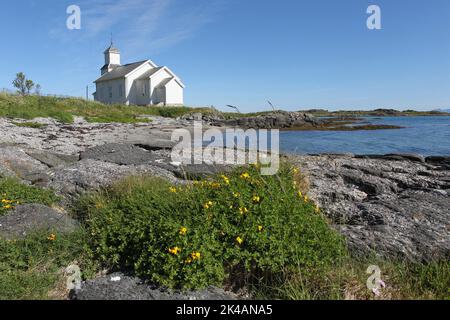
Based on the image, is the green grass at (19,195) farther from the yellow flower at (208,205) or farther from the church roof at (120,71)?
the church roof at (120,71)

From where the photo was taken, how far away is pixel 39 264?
4359 millimetres

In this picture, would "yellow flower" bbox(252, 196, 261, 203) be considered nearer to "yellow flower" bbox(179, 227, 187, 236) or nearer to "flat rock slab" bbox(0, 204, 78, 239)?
"yellow flower" bbox(179, 227, 187, 236)

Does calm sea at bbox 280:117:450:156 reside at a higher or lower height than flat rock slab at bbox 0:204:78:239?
higher

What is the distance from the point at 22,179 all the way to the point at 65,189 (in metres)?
1.47

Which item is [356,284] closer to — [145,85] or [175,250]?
[175,250]

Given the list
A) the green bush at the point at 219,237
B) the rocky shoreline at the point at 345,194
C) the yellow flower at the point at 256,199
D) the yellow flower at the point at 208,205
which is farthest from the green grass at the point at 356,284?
the yellow flower at the point at 208,205

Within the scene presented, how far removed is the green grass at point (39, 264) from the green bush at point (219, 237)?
0.22m

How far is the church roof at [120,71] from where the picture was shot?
56.5 meters

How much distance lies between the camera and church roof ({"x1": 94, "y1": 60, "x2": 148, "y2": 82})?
5652cm

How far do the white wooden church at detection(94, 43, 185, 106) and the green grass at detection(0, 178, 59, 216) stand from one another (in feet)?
159

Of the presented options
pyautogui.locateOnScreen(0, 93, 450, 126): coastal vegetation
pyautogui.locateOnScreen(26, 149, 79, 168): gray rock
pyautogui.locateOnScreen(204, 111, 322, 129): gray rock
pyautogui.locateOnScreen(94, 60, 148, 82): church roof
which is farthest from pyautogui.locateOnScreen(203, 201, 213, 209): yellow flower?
pyautogui.locateOnScreen(94, 60, 148, 82): church roof

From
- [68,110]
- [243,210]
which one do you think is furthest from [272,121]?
[243,210]

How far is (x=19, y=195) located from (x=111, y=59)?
62.4m
